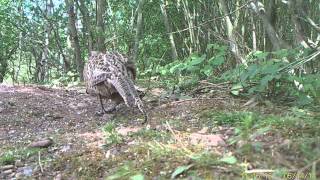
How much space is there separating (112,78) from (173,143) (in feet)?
6.95

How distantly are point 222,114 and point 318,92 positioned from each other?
931 millimetres

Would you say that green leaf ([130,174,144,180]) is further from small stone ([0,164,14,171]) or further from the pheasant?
the pheasant

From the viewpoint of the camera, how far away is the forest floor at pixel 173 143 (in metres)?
3.54

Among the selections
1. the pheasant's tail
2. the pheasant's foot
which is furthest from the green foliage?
the pheasant's foot

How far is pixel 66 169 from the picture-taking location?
418 cm

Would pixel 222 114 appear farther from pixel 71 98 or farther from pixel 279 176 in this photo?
pixel 71 98

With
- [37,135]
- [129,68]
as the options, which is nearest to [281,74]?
[129,68]

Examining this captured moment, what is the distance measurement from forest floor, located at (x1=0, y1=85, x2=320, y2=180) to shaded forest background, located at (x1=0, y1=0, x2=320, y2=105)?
376 mm

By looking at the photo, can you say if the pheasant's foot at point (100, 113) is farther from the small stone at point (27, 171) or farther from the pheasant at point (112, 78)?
the small stone at point (27, 171)

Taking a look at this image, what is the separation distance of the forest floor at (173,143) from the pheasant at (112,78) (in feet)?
0.83

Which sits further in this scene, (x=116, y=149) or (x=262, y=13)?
(x=262, y=13)

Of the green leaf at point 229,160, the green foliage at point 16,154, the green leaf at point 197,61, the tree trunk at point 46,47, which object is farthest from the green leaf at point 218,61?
the tree trunk at point 46,47

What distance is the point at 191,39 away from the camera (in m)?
14.8

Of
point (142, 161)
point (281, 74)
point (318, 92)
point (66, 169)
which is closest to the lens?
point (142, 161)
